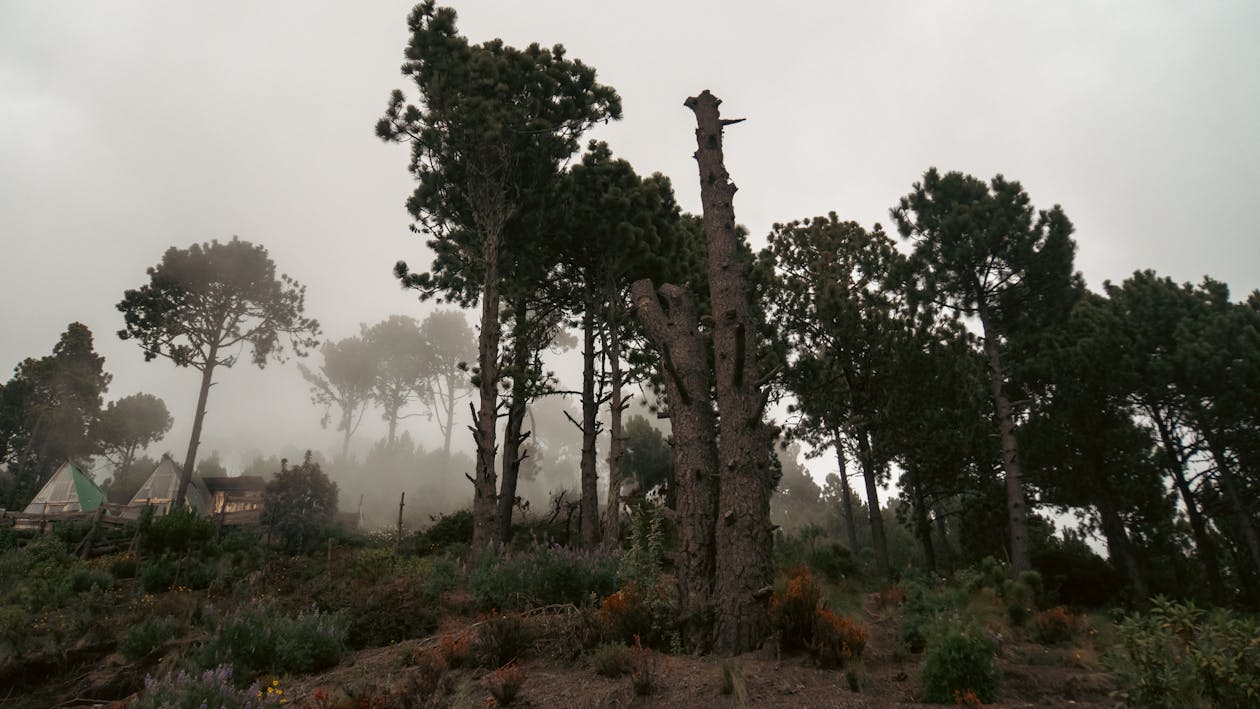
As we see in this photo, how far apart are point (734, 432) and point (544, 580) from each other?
3651 millimetres

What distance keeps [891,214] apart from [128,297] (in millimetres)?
35881

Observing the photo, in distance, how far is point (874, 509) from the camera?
1672cm

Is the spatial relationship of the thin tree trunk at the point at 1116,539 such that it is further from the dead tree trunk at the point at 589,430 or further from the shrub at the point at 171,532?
the shrub at the point at 171,532

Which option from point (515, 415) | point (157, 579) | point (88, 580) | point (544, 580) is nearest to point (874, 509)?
point (515, 415)

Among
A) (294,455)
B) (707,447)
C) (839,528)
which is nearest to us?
(707,447)

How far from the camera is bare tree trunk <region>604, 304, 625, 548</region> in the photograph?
13133 mm

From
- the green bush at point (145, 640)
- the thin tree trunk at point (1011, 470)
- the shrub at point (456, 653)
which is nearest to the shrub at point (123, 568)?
the green bush at point (145, 640)

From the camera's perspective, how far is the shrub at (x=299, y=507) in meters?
19.7

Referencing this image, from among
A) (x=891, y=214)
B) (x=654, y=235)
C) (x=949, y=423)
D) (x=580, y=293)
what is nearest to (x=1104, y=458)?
(x=949, y=423)

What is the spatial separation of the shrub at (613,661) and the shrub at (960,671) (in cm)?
244

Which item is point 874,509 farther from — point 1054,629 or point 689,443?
point 689,443

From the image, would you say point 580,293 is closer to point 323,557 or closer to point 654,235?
point 654,235

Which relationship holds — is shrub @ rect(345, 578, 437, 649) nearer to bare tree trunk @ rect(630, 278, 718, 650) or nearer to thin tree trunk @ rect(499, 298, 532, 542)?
bare tree trunk @ rect(630, 278, 718, 650)

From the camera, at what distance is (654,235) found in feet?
49.6
